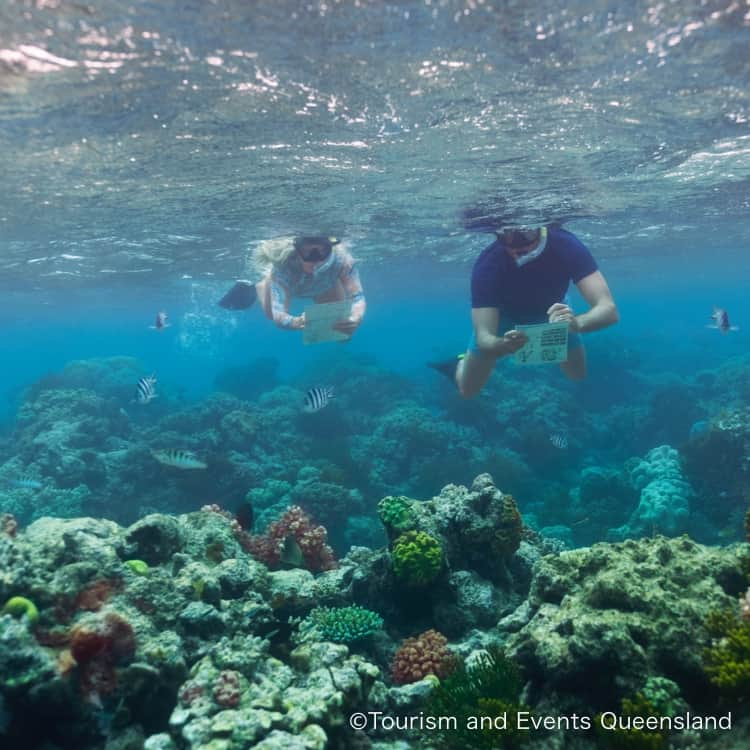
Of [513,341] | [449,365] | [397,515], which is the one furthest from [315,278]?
[397,515]

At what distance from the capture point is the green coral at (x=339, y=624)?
5.88 meters

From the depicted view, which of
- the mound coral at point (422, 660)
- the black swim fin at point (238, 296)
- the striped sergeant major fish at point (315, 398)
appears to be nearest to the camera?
the mound coral at point (422, 660)

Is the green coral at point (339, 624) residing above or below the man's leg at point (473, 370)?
below

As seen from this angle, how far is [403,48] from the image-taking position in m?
6.96

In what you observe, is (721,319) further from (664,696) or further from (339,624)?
(339,624)

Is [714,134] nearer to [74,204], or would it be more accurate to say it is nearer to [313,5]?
[313,5]

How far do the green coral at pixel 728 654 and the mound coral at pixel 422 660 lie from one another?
2648 millimetres

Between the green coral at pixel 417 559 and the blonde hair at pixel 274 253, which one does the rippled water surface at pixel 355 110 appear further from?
the green coral at pixel 417 559

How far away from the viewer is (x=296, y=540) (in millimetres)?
8312

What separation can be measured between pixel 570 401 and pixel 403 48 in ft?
69.5

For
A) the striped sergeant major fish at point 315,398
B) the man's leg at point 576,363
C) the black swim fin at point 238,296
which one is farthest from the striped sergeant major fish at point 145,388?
the man's leg at point 576,363

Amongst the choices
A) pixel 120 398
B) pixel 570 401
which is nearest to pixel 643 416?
pixel 570 401

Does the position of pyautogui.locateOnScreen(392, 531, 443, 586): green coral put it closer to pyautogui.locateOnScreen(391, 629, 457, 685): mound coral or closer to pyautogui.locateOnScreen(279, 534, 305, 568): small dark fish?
pyautogui.locateOnScreen(391, 629, 457, 685): mound coral

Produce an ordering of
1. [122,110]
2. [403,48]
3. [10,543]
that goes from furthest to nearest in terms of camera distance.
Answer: [122,110] → [403,48] → [10,543]
